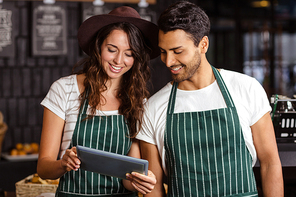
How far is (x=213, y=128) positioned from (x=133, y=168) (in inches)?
19.0

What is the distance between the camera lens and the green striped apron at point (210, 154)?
1660 millimetres

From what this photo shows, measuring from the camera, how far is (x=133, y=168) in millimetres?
1437

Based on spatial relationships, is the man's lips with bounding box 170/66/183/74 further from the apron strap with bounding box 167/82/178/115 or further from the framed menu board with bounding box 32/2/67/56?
the framed menu board with bounding box 32/2/67/56

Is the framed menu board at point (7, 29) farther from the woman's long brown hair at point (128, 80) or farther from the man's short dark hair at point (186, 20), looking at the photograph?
the man's short dark hair at point (186, 20)

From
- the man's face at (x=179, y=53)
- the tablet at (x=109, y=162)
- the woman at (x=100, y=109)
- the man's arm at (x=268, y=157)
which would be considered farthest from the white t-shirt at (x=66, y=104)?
the man's arm at (x=268, y=157)

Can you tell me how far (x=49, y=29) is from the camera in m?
4.44

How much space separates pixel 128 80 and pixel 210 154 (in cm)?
63

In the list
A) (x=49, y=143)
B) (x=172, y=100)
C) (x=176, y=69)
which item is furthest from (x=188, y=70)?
(x=49, y=143)

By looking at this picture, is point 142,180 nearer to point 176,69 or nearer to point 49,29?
point 176,69

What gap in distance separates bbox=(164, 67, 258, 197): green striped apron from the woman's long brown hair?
230mm

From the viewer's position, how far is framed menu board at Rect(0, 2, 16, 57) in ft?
14.0

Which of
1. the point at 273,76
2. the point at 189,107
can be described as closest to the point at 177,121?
the point at 189,107

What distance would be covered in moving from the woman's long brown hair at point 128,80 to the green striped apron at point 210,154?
0.23 m

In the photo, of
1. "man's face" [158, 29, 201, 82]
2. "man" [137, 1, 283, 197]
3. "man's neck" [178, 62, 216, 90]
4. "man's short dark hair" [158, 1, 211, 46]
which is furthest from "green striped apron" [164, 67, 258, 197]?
"man's short dark hair" [158, 1, 211, 46]
